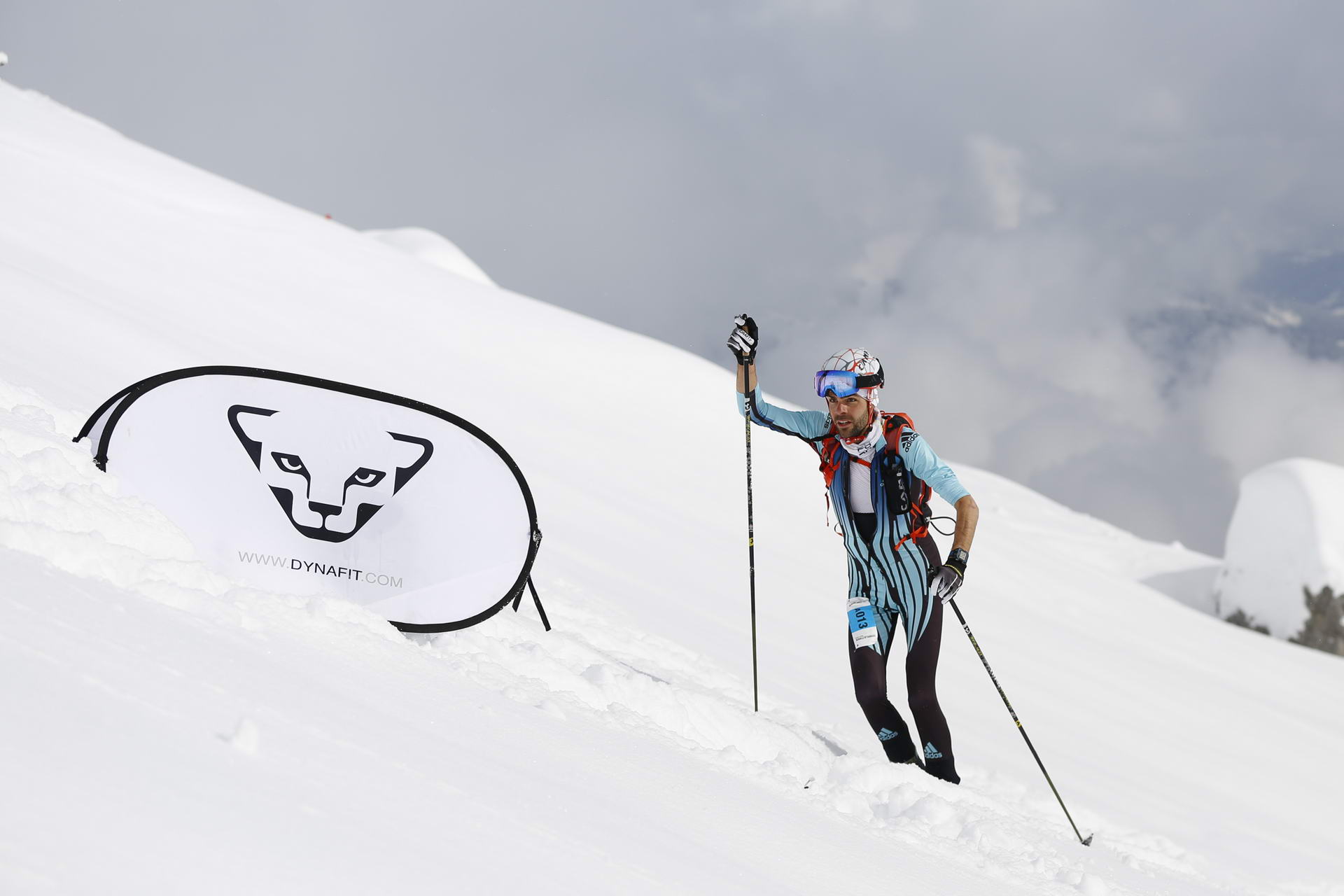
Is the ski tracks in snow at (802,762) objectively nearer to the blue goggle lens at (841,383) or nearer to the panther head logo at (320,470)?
the panther head logo at (320,470)

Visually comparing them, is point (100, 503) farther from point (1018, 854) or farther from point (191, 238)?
point (191, 238)

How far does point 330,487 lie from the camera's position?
3.68 metres

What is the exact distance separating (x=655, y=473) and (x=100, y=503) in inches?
368

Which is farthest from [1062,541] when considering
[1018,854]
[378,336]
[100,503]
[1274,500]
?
[100,503]

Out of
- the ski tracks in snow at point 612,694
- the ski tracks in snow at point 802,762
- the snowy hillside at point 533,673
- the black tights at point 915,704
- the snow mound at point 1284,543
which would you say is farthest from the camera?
the snow mound at point 1284,543

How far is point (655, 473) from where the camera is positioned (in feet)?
A: 40.1

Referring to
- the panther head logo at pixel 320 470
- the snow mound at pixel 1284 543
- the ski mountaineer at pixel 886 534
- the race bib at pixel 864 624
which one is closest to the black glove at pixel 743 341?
the ski mountaineer at pixel 886 534

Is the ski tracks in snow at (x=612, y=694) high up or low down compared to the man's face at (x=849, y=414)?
down

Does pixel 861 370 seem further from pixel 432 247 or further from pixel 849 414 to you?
pixel 432 247

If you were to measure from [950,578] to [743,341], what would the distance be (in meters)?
1.60

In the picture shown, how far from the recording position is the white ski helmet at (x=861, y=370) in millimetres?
4914

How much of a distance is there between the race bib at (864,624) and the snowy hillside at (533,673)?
1.92ft

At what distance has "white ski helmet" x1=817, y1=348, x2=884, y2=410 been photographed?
4914mm

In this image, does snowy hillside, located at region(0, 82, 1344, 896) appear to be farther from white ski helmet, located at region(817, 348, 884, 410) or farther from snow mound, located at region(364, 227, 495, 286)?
snow mound, located at region(364, 227, 495, 286)
